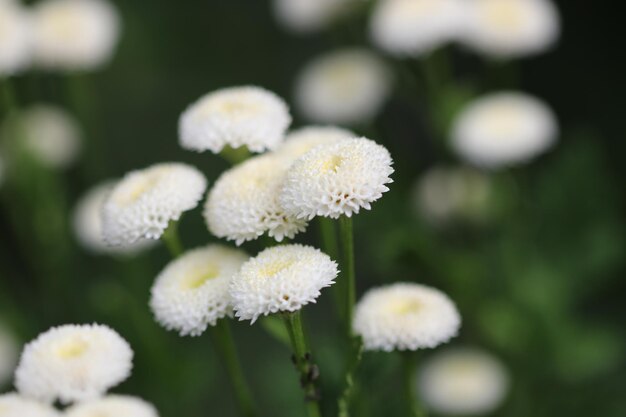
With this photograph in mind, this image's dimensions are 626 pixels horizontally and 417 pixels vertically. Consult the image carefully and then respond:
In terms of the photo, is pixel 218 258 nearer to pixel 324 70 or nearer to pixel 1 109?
pixel 324 70

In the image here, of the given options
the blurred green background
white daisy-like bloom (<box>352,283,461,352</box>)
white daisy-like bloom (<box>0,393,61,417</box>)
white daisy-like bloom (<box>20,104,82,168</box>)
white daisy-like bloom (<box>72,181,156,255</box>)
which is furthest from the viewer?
white daisy-like bloom (<box>20,104,82,168</box>)

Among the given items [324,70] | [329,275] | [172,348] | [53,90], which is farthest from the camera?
[53,90]

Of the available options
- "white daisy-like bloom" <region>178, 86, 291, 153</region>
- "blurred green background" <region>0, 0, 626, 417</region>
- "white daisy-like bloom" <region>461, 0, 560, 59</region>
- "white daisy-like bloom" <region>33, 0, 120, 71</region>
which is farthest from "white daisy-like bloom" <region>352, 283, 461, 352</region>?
"white daisy-like bloom" <region>33, 0, 120, 71</region>

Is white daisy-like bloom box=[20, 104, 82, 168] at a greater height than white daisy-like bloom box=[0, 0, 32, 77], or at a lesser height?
lesser

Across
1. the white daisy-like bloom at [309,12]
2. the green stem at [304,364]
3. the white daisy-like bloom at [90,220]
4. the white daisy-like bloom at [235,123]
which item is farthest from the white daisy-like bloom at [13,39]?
the green stem at [304,364]

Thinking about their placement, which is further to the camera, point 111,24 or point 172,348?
point 111,24

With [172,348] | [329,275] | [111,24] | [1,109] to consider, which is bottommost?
[172,348]

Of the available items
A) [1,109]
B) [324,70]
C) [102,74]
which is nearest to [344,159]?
[324,70]

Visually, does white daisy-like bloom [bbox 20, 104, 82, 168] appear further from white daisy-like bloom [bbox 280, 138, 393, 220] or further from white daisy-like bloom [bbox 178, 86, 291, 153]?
white daisy-like bloom [bbox 280, 138, 393, 220]
